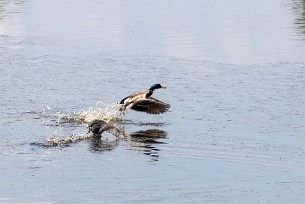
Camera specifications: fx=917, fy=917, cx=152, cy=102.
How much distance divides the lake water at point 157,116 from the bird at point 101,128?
0.53ft

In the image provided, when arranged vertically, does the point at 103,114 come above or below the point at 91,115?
below

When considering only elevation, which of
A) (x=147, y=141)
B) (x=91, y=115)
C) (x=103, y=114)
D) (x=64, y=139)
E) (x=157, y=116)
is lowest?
(x=157, y=116)

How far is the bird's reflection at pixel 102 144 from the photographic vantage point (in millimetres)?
14560

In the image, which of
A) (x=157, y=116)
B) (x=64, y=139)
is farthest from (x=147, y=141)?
(x=157, y=116)

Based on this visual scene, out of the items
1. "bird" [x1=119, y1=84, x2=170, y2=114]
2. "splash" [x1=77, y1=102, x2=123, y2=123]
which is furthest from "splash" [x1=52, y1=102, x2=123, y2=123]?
"bird" [x1=119, y1=84, x2=170, y2=114]

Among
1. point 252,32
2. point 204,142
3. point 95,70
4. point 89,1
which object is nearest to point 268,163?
point 204,142

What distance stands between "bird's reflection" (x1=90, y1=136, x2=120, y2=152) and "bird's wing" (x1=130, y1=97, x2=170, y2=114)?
1.91m

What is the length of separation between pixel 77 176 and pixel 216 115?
4.69 m

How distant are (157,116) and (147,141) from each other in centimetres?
237

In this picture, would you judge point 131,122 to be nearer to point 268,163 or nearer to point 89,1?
point 268,163

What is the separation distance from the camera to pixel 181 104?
705 inches

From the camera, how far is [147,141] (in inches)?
599

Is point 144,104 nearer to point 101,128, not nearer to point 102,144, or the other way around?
point 101,128

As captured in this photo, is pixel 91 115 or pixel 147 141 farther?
pixel 91 115
